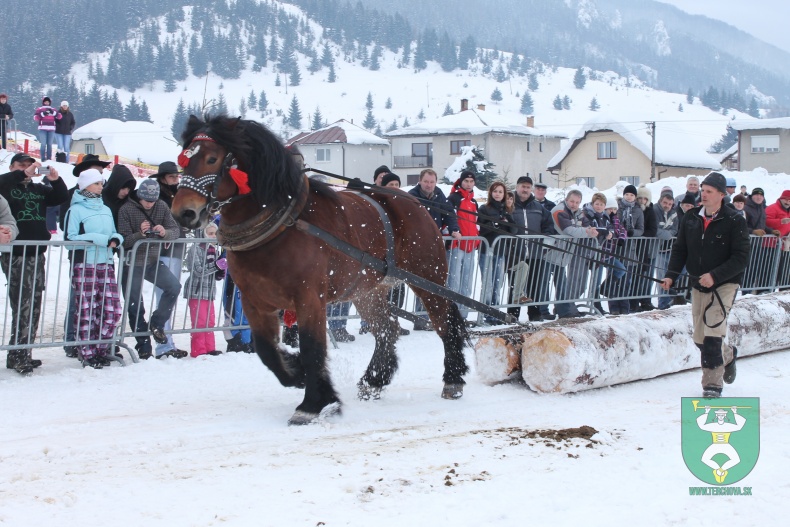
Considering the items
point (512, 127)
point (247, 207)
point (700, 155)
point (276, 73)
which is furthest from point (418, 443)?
point (276, 73)

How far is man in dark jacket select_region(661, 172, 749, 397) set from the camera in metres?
6.16

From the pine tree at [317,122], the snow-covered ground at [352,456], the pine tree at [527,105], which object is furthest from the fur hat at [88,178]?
the pine tree at [527,105]

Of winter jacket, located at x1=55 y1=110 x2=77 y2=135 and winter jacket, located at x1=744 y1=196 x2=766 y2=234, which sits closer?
winter jacket, located at x1=744 y1=196 x2=766 y2=234

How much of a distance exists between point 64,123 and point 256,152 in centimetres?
2030

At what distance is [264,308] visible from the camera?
5.47m

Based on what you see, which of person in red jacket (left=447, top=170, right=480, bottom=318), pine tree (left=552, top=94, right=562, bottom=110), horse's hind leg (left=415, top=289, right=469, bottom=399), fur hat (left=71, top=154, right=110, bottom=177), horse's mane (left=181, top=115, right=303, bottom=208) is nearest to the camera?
horse's mane (left=181, top=115, right=303, bottom=208)

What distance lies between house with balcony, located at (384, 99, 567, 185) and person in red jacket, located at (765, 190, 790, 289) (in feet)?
179

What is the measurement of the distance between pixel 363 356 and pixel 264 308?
278cm

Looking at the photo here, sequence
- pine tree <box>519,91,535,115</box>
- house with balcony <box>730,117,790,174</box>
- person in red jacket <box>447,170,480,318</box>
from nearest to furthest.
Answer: person in red jacket <box>447,170,480,318</box> → house with balcony <box>730,117,790,174</box> → pine tree <box>519,91,535,115</box>

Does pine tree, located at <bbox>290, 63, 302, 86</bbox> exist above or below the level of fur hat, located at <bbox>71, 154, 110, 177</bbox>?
above

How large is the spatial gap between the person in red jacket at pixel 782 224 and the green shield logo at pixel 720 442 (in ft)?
28.1

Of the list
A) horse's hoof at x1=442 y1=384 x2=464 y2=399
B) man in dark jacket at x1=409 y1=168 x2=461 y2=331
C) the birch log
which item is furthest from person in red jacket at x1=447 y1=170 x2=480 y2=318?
horse's hoof at x1=442 y1=384 x2=464 y2=399

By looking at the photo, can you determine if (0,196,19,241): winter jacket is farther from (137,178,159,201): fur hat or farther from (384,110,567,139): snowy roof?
(384,110,567,139): snowy roof

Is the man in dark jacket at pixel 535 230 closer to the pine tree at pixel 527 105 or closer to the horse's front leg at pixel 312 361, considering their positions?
the horse's front leg at pixel 312 361
